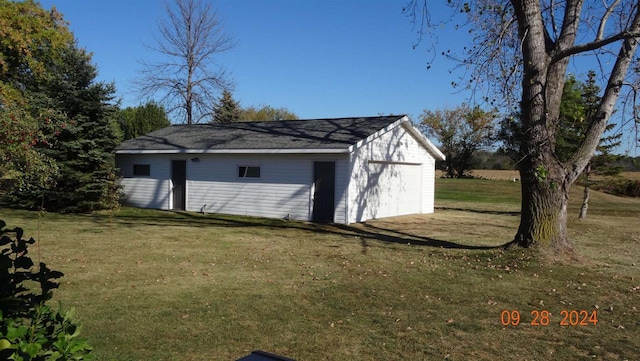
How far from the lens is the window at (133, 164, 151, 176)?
20500mm

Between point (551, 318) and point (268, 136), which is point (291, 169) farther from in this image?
point (551, 318)

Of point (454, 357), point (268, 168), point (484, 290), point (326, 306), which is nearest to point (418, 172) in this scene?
point (268, 168)

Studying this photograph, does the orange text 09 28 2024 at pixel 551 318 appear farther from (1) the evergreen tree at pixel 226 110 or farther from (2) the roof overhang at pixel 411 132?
(1) the evergreen tree at pixel 226 110

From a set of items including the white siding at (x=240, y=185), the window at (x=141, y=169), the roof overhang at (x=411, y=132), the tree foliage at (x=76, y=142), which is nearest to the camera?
the roof overhang at (x=411, y=132)

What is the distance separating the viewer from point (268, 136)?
739 inches

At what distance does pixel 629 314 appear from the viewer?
625 cm

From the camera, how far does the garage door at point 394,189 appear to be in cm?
1747

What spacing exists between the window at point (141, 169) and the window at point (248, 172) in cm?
487

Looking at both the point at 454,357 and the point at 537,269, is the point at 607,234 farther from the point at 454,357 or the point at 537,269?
the point at 454,357

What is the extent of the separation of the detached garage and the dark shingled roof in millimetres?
43

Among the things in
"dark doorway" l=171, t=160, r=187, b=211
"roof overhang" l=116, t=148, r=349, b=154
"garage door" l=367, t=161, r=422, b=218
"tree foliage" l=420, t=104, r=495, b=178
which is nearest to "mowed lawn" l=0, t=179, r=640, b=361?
"roof overhang" l=116, t=148, r=349, b=154

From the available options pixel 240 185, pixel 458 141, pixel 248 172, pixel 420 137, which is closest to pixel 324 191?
pixel 248 172

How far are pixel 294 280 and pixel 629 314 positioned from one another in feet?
15.4

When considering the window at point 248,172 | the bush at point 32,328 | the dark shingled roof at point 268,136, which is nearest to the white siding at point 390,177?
the dark shingled roof at point 268,136
